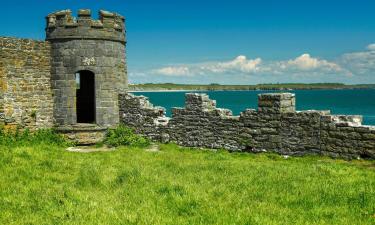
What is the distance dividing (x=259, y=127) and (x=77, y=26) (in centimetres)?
808

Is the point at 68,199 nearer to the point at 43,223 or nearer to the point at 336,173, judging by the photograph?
the point at 43,223

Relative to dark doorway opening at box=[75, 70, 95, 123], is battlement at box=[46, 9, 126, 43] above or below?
above

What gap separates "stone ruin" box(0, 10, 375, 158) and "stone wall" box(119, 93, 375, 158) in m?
0.04

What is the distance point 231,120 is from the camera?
1523cm

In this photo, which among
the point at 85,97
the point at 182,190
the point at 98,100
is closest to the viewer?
the point at 182,190

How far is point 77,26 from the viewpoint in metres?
17.1

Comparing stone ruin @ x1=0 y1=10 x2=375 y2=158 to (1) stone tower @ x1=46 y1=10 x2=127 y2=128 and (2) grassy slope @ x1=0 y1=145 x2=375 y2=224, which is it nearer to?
(1) stone tower @ x1=46 y1=10 x2=127 y2=128

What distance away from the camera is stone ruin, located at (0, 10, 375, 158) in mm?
14914

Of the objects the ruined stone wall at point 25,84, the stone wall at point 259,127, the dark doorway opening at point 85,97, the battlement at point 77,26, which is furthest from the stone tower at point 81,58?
the dark doorway opening at point 85,97

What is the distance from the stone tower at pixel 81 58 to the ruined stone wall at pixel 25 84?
1.16 feet

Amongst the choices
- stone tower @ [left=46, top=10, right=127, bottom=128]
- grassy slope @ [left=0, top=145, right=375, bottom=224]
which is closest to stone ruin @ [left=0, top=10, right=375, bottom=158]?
stone tower @ [left=46, top=10, right=127, bottom=128]

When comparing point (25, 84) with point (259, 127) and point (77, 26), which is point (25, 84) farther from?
point (259, 127)

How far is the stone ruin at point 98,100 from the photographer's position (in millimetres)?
14914

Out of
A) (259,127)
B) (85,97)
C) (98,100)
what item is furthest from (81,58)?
(259,127)
